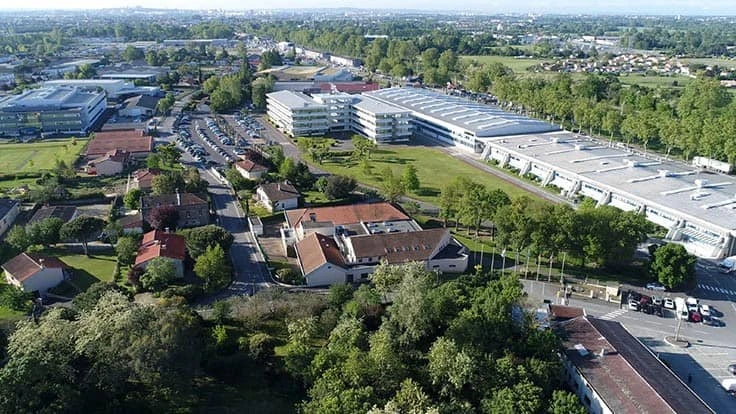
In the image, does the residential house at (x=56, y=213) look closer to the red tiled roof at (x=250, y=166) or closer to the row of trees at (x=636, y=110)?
the red tiled roof at (x=250, y=166)

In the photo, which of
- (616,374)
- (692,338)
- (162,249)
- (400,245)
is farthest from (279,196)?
(692,338)

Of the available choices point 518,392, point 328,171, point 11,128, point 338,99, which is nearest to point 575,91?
point 338,99

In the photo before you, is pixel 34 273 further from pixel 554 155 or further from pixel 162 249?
pixel 554 155

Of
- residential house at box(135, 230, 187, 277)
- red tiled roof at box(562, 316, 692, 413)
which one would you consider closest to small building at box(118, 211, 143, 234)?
residential house at box(135, 230, 187, 277)

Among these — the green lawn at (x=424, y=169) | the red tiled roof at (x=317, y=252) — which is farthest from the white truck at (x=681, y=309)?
the red tiled roof at (x=317, y=252)

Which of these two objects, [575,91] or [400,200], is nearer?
[400,200]

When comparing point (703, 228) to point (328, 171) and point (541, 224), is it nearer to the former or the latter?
point (541, 224)
